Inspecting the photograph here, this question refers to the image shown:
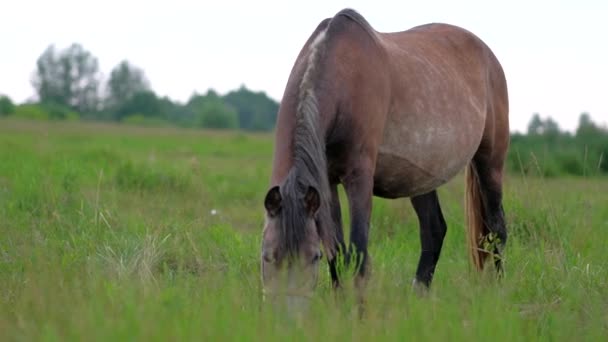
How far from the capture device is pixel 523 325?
3342mm

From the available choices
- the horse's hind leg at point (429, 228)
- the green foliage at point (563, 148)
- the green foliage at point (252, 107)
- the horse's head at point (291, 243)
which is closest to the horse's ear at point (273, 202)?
the horse's head at point (291, 243)

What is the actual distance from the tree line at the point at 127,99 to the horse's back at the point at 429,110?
191 feet

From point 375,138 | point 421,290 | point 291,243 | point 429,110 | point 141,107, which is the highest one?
point 141,107

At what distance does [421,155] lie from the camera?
5.10 meters

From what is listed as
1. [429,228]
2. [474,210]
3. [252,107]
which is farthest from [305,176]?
[252,107]

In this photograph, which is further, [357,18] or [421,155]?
[421,155]

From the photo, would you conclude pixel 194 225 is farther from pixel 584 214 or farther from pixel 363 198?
pixel 584 214

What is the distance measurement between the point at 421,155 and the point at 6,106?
4484 cm

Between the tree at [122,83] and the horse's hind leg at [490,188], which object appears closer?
the horse's hind leg at [490,188]

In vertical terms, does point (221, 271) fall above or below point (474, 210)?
below

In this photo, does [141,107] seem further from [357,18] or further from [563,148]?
[357,18]

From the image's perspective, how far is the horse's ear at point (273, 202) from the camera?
3523 millimetres

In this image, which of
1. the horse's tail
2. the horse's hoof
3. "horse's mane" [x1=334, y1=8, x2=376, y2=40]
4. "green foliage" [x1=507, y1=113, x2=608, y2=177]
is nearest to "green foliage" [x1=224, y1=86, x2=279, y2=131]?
"green foliage" [x1=507, y1=113, x2=608, y2=177]

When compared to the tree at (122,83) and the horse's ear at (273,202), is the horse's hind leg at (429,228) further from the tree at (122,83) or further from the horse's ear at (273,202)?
the tree at (122,83)
